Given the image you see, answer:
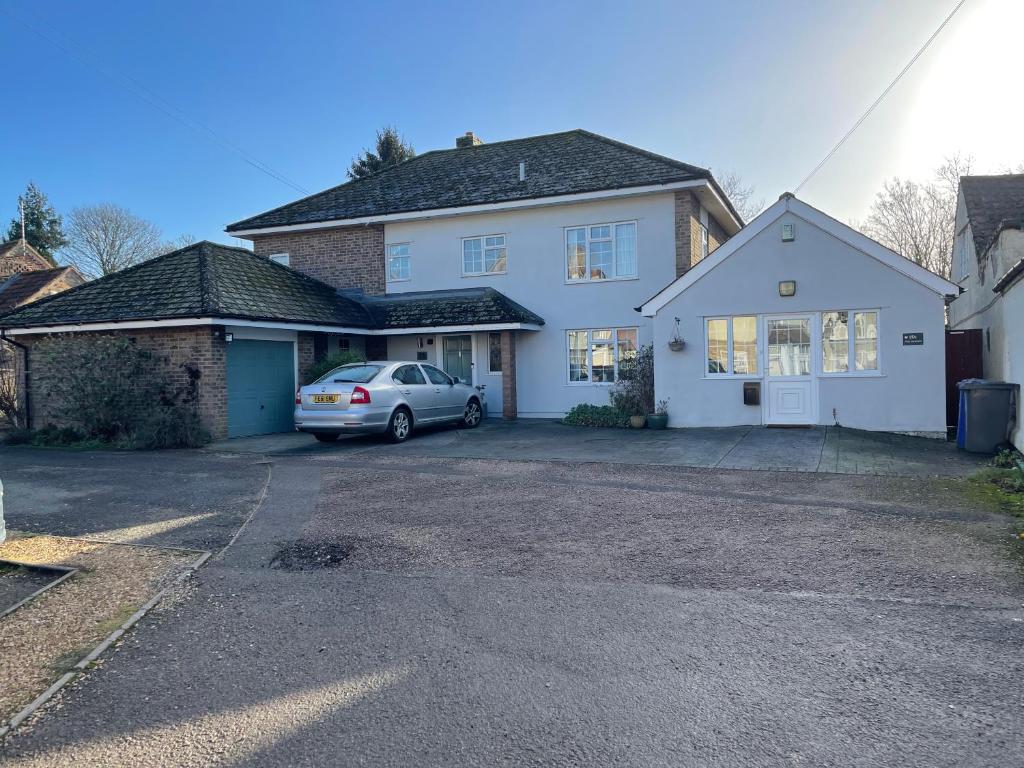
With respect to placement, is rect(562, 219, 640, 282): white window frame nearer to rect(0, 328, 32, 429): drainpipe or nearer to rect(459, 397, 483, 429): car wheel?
rect(459, 397, 483, 429): car wheel

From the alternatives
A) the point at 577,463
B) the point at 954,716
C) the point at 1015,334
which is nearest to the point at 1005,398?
the point at 1015,334

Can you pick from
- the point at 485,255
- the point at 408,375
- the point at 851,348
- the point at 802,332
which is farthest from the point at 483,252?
the point at 851,348

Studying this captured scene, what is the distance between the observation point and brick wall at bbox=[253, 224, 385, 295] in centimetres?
2134

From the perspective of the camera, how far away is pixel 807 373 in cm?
1472

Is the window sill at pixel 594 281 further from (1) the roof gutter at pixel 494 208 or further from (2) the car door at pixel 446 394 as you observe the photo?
(2) the car door at pixel 446 394

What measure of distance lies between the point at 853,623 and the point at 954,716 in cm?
121

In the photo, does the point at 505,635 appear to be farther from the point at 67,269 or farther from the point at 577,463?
the point at 67,269

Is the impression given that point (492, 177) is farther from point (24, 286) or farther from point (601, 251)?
point (24, 286)

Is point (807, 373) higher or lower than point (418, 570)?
higher

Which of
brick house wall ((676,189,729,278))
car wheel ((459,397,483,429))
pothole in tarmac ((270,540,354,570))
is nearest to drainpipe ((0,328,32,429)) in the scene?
car wheel ((459,397,483,429))

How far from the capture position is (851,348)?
14.4m

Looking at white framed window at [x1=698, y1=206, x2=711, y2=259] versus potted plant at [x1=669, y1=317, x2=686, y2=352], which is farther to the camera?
white framed window at [x1=698, y1=206, x2=711, y2=259]

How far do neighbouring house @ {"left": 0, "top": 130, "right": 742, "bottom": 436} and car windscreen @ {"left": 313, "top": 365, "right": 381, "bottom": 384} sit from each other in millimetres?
2603

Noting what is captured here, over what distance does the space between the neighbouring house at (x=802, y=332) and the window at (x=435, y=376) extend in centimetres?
443
